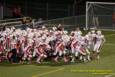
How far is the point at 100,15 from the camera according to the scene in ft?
150

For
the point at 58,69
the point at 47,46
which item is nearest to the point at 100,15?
the point at 47,46

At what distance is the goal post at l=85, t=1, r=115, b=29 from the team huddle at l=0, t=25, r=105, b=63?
534 inches

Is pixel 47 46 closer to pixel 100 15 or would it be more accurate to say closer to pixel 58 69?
pixel 58 69

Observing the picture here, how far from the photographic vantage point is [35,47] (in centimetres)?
3012

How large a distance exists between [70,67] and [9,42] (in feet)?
15.4

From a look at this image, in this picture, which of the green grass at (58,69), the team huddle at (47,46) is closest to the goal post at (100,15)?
the green grass at (58,69)

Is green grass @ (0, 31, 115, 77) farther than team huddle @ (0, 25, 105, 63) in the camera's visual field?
No

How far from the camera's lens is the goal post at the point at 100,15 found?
44809mm

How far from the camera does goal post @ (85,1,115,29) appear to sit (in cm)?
4481

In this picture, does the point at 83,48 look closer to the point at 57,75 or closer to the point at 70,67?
the point at 70,67

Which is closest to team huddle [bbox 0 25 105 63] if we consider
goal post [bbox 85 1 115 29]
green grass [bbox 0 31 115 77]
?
green grass [bbox 0 31 115 77]

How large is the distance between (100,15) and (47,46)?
16338 millimetres

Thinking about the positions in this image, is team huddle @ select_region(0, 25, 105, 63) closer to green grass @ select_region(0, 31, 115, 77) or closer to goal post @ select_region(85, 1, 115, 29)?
green grass @ select_region(0, 31, 115, 77)

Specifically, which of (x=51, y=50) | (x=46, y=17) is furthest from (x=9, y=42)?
(x=46, y=17)
